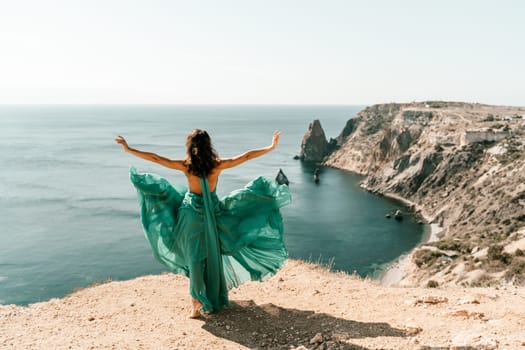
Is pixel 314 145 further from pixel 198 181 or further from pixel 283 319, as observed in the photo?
pixel 198 181

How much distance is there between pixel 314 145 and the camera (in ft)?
342

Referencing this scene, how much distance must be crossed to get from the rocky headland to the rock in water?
4.25 metres

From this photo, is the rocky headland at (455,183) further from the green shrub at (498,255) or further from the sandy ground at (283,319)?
the sandy ground at (283,319)

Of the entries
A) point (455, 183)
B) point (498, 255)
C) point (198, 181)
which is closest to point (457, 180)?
point (455, 183)

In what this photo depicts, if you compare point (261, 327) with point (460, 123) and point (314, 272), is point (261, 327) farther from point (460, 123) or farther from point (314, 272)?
point (460, 123)

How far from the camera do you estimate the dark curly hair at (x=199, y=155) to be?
696 cm

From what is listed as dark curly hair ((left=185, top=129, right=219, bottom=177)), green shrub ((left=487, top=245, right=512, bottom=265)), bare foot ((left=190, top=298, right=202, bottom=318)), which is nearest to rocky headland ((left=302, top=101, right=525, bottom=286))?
green shrub ((left=487, top=245, right=512, bottom=265))

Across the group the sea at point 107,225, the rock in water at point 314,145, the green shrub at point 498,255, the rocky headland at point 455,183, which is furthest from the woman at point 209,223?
the rock in water at point 314,145

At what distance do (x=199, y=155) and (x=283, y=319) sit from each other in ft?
9.57

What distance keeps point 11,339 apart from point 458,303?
694 cm

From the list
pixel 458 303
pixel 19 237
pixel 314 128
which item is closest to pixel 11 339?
pixel 458 303

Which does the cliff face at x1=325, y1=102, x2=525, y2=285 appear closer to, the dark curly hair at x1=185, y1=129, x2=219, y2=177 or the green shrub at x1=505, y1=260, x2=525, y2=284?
the green shrub at x1=505, y1=260, x2=525, y2=284

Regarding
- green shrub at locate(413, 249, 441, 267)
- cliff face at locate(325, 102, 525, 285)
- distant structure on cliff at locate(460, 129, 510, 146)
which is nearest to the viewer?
cliff face at locate(325, 102, 525, 285)

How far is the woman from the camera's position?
7070 mm
